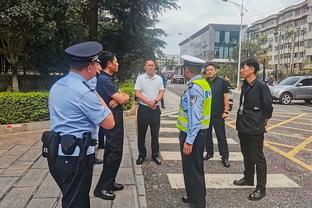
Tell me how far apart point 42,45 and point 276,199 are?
14936mm

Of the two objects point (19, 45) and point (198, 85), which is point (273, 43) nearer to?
point (19, 45)

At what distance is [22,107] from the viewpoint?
9.35 meters

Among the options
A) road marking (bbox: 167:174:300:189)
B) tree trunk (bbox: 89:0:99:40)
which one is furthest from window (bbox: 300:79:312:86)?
road marking (bbox: 167:174:300:189)

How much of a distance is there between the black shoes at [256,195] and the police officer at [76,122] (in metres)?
2.78

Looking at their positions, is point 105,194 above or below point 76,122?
below

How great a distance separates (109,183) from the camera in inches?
194

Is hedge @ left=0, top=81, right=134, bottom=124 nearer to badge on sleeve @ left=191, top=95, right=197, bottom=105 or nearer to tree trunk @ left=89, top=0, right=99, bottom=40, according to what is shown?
badge on sleeve @ left=191, top=95, right=197, bottom=105

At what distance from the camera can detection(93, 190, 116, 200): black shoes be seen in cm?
482

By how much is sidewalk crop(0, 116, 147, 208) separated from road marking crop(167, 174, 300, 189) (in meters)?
0.53

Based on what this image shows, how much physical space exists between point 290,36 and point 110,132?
87198 millimetres

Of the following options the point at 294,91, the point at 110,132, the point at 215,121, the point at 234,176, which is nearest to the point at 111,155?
the point at 110,132

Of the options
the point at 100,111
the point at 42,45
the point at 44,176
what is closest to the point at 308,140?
the point at 44,176

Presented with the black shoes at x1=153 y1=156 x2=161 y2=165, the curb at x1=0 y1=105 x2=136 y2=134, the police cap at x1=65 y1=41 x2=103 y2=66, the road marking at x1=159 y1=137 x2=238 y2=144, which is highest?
the police cap at x1=65 y1=41 x2=103 y2=66

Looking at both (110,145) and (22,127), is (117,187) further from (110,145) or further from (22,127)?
(22,127)
